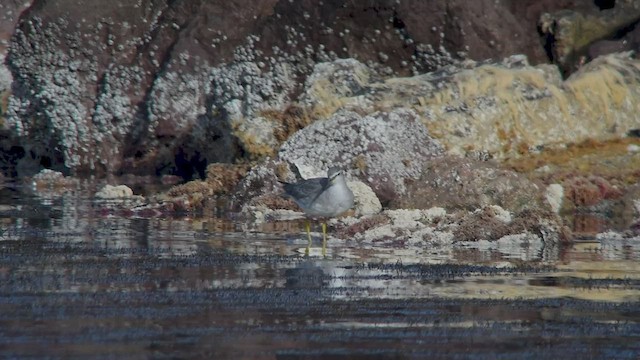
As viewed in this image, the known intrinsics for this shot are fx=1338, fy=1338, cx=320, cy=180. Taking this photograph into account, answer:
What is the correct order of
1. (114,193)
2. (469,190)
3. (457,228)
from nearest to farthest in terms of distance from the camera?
(457,228), (469,190), (114,193)

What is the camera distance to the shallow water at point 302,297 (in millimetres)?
8641

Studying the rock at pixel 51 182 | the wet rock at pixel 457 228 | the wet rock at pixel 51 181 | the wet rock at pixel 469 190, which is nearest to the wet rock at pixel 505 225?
the wet rock at pixel 457 228

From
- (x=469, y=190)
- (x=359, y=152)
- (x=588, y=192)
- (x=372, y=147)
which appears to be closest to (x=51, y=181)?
(x=359, y=152)

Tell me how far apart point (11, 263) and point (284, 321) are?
12.5 feet

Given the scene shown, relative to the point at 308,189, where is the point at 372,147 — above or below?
above

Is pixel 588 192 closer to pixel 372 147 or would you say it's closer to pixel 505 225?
pixel 372 147

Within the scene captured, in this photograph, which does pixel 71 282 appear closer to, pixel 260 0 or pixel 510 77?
pixel 510 77

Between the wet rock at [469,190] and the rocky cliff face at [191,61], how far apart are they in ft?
14.3

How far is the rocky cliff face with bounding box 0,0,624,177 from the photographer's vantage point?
22.6 meters

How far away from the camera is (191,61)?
23.5 metres

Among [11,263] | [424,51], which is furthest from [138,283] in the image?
[424,51]

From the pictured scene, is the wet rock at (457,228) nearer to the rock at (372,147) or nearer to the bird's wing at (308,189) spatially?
the bird's wing at (308,189)

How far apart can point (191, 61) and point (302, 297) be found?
1360 cm

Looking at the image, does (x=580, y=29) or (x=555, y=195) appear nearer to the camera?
(x=555, y=195)
